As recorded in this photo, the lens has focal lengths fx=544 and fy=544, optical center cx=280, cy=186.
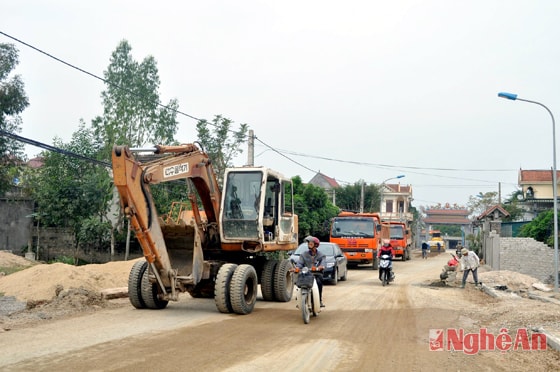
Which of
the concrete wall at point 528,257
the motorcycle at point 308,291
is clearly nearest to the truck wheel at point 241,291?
the motorcycle at point 308,291

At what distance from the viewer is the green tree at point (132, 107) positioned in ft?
105

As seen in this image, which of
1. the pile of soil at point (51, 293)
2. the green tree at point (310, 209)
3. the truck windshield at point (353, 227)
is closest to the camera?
the pile of soil at point (51, 293)

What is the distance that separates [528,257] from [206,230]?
19.4 meters

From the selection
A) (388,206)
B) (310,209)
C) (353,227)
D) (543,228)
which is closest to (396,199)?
(388,206)

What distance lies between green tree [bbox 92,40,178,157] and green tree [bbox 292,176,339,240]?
8.92 metres

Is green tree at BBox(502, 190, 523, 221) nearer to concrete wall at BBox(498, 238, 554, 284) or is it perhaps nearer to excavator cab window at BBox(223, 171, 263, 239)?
concrete wall at BBox(498, 238, 554, 284)

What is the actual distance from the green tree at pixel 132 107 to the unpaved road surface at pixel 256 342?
2068cm

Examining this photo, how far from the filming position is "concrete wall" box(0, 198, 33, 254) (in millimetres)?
30312

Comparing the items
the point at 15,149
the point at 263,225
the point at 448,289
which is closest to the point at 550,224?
the point at 448,289

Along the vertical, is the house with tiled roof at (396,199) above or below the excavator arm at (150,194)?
above

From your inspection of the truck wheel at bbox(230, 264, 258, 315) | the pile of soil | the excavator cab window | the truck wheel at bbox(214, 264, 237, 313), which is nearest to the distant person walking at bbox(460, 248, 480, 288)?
the excavator cab window

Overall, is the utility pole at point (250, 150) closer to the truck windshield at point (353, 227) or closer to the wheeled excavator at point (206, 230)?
the wheeled excavator at point (206, 230)

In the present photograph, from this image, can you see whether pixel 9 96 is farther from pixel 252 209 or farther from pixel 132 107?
pixel 252 209

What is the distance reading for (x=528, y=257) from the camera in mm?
26578
